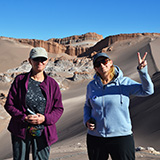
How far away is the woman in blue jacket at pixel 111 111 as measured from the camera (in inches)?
79.2

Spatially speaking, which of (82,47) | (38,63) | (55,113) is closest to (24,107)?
(55,113)

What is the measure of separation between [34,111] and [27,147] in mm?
364

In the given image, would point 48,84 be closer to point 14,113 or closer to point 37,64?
point 37,64

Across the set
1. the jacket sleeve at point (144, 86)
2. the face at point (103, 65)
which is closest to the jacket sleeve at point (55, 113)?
the face at point (103, 65)

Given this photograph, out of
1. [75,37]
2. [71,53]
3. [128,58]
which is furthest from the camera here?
[75,37]

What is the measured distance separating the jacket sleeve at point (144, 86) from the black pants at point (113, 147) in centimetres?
41

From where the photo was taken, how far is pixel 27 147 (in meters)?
2.24

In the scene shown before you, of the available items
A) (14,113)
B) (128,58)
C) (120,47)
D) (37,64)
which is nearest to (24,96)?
(14,113)

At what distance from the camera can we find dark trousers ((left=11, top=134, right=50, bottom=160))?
87.1 inches

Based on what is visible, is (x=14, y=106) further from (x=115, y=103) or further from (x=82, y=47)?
(x=82, y=47)

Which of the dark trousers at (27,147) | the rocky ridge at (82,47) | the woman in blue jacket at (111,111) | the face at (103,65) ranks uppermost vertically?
the rocky ridge at (82,47)

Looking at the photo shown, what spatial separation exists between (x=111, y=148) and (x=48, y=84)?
33.4 inches

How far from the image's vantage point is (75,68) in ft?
83.0

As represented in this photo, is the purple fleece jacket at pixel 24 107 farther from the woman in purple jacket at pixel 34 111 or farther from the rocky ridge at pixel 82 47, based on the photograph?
the rocky ridge at pixel 82 47
